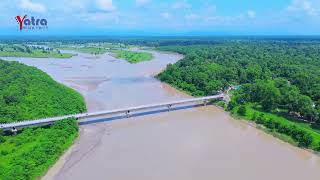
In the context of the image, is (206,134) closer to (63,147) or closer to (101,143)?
(101,143)

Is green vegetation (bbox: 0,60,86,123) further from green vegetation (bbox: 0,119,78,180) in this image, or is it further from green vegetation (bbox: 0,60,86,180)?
green vegetation (bbox: 0,119,78,180)

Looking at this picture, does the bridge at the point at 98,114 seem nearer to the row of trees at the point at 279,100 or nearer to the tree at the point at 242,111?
the row of trees at the point at 279,100

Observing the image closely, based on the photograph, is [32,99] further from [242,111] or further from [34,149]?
[242,111]

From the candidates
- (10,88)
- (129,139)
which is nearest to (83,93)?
(10,88)

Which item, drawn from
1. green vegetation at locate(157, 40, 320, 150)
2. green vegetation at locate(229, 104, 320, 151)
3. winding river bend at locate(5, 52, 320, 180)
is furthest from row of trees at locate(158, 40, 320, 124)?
winding river bend at locate(5, 52, 320, 180)

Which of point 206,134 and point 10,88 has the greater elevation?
point 10,88
